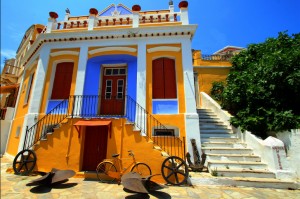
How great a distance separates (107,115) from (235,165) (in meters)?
5.70

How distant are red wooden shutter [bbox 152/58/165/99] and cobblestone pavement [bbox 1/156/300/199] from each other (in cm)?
424

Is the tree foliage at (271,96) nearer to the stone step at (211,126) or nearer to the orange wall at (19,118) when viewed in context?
Answer: the stone step at (211,126)

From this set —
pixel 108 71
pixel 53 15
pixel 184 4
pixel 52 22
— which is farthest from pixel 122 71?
pixel 53 15

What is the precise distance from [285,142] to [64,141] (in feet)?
27.0

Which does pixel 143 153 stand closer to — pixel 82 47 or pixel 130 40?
pixel 130 40

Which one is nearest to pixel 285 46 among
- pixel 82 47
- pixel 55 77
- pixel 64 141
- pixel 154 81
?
pixel 154 81

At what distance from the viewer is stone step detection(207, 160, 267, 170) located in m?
6.18

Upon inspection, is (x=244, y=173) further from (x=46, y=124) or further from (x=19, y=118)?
(x=19, y=118)

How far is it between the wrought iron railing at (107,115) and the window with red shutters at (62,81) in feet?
2.20

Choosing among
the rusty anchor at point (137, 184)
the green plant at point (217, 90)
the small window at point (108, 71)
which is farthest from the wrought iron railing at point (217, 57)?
the rusty anchor at point (137, 184)

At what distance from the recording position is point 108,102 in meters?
8.89

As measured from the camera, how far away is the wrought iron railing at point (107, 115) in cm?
741

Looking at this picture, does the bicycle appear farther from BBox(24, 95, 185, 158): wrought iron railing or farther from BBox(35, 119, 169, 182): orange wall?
BBox(24, 95, 185, 158): wrought iron railing

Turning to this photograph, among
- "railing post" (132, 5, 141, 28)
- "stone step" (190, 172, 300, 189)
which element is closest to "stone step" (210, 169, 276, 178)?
"stone step" (190, 172, 300, 189)
